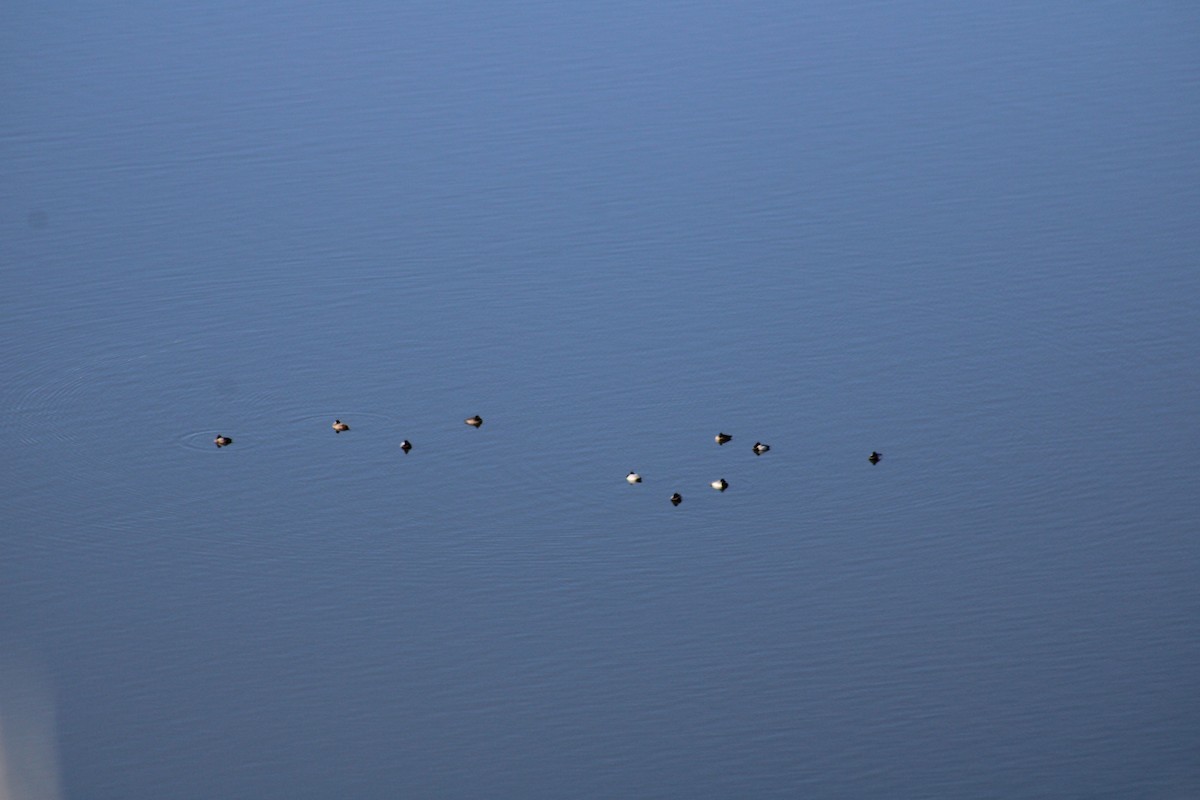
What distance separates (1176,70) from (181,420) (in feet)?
31.2

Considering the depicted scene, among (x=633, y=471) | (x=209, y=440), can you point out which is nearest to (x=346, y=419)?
(x=209, y=440)

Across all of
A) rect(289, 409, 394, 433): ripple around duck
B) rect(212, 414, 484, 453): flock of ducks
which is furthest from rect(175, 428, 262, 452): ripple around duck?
rect(289, 409, 394, 433): ripple around duck

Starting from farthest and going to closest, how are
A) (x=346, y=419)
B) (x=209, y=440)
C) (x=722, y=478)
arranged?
(x=346, y=419) → (x=209, y=440) → (x=722, y=478)

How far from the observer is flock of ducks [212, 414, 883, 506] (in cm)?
1378

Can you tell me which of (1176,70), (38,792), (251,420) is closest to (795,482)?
(251,420)

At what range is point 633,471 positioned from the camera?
45.7 ft

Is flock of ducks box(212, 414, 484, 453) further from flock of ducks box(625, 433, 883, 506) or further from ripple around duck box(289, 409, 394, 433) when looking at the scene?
flock of ducks box(625, 433, 883, 506)

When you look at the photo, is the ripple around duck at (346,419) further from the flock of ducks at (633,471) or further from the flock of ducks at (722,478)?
the flock of ducks at (722,478)

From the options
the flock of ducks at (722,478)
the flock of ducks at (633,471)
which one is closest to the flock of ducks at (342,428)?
the flock of ducks at (633,471)

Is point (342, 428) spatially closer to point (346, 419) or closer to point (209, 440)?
point (346, 419)

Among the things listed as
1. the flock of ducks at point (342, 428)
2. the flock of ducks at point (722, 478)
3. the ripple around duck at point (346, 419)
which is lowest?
the flock of ducks at point (722, 478)

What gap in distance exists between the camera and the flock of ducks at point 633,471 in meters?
13.8

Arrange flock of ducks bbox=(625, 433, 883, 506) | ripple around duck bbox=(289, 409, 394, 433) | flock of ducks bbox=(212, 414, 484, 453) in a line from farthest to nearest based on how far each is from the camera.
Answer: ripple around duck bbox=(289, 409, 394, 433) < flock of ducks bbox=(212, 414, 484, 453) < flock of ducks bbox=(625, 433, 883, 506)

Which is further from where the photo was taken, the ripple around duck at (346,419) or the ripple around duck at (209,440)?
the ripple around duck at (346,419)
